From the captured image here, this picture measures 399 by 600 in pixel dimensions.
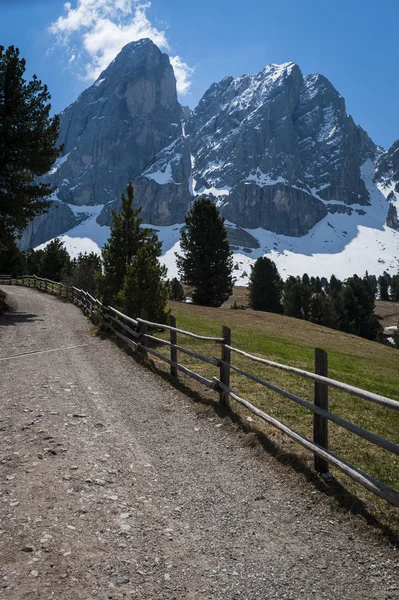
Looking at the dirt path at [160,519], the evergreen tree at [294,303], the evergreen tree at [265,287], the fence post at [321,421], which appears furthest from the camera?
the evergreen tree at [294,303]

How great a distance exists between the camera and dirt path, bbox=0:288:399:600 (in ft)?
11.9

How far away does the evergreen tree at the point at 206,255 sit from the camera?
46156 millimetres

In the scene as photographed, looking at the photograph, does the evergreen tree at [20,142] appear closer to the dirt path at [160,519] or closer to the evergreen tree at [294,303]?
the dirt path at [160,519]

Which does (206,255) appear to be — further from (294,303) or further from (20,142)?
(294,303)

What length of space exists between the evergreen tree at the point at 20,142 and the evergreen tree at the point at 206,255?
74.1ft

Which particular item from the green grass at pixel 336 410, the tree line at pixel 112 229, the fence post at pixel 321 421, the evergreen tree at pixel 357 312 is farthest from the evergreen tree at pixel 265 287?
the fence post at pixel 321 421

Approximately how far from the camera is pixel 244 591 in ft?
11.6

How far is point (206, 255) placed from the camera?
151 ft

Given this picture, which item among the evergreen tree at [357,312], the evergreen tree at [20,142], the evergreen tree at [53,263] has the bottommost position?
the evergreen tree at [357,312]

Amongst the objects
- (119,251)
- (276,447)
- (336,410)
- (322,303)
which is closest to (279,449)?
(276,447)

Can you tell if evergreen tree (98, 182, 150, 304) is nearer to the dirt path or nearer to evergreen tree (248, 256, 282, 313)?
the dirt path

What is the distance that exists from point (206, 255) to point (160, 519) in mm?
42208

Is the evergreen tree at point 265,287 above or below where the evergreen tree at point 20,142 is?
below

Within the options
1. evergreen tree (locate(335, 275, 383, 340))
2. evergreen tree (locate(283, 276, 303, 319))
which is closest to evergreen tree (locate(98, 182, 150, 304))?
evergreen tree (locate(335, 275, 383, 340))
